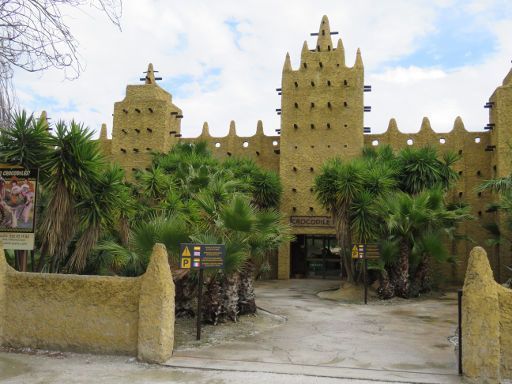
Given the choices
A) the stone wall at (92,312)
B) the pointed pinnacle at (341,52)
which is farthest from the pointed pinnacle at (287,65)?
the stone wall at (92,312)

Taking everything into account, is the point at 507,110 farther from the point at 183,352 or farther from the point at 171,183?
the point at 183,352

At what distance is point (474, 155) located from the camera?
25031 mm

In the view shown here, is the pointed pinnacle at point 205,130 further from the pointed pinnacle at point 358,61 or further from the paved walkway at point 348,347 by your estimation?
the paved walkway at point 348,347

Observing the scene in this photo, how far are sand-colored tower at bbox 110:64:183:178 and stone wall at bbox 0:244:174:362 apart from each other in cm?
1865

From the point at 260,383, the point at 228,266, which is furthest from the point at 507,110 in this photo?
the point at 260,383

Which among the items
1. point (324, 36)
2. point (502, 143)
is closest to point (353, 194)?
point (502, 143)

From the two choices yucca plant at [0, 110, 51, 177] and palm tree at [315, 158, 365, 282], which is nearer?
yucca plant at [0, 110, 51, 177]

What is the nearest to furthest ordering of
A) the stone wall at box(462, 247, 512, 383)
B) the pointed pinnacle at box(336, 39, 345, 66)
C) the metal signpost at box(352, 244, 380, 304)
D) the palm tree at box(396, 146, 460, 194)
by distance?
1. the stone wall at box(462, 247, 512, 383)
2. the metal signpost at box(352, 244, 380, 304)
3. the palm tree at box(396, 146, 460, 194)
4. the pointed pinnacle at box(336, 39, 345, 66)

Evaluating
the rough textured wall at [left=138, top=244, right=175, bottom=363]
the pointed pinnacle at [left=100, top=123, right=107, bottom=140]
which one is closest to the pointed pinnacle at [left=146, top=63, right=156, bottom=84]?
the pointed pinnacle at [left=100, top=123, right=107, bottom=140]

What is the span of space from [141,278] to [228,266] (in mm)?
2975

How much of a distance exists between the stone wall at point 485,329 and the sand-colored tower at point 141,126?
21.8 meters

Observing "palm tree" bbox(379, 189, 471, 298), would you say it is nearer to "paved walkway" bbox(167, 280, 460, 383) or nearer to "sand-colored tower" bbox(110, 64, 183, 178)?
"paved walkway" bbox(167, 280, 460, 383)

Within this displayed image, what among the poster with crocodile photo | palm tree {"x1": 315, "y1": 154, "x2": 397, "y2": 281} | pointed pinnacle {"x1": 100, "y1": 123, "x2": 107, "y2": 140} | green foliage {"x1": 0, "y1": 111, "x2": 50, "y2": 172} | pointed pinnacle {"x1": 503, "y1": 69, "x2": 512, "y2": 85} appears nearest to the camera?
the poster with crocodile photo

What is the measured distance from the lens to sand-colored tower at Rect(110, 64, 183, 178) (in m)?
27.6
